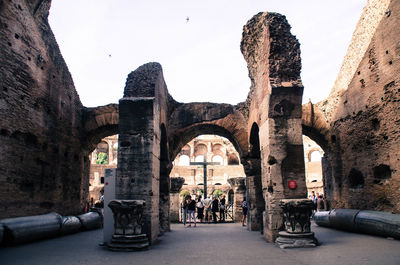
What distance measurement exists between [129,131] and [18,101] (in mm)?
3665

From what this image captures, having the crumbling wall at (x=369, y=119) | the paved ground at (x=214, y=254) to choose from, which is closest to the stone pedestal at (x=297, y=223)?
the paved ground at (x=214, y=254)

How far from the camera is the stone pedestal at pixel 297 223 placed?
238 inches

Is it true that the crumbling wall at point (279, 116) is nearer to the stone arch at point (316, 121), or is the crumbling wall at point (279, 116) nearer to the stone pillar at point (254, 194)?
the stone pillar at point (254, 194)

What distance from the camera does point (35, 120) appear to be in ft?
29.5

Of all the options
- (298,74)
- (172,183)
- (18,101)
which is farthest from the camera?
(172,183)

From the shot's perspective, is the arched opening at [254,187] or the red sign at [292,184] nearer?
the red sign at [292,184]

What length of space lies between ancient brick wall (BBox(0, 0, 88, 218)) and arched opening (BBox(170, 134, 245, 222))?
16.6ft

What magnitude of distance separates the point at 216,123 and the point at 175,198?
15.0 feet

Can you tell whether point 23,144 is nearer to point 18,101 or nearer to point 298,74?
point 18,101

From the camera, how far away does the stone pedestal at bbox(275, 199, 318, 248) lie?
19.8 ft

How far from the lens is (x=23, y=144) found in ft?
27.7

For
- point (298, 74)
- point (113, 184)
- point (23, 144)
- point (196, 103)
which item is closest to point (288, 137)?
point (298, 74)

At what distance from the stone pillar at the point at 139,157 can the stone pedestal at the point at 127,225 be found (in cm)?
39

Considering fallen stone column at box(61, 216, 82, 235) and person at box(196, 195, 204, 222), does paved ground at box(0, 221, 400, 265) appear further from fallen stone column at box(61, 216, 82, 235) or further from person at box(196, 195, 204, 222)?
person at box(196, 195, 204, 222)
